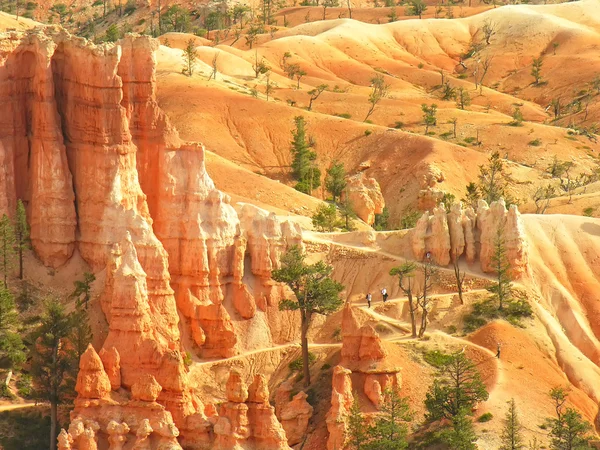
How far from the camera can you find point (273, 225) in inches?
3819

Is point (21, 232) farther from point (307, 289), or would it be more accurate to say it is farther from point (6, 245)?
point (307, 289)

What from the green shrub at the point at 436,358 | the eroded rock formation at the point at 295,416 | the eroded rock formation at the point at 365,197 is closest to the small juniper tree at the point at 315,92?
the eroded rock formation at the point at 365,197

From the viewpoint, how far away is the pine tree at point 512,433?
268 ft

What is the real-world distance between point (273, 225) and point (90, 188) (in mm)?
12099

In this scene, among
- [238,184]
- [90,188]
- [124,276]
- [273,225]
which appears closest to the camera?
[124,276]

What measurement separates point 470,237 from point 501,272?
364cm

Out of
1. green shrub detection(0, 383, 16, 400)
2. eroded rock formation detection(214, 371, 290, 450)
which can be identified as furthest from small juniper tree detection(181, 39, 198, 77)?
eroded rock formation detection(214, 371, 290, 450)

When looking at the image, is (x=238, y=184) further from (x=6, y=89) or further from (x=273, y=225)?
(x=6, y=89)

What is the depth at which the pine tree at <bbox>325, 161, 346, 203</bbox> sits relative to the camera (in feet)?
468

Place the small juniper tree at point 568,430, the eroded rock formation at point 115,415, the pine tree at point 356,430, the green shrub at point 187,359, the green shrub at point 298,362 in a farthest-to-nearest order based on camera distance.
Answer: the green shrub at point 298,362
the green shrub at point 187,359
the small juniper tree at point 568,430
the pine tree at point 356,430
the eroded rock formation at point 115,415

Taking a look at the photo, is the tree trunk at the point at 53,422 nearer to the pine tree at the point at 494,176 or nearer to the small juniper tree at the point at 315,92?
the pine tree at the point at 494,176

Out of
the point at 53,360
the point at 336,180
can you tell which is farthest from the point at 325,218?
the point at 53,360

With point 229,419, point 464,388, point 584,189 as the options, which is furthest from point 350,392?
point 584,189

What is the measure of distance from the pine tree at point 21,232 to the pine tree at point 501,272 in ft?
92.8
